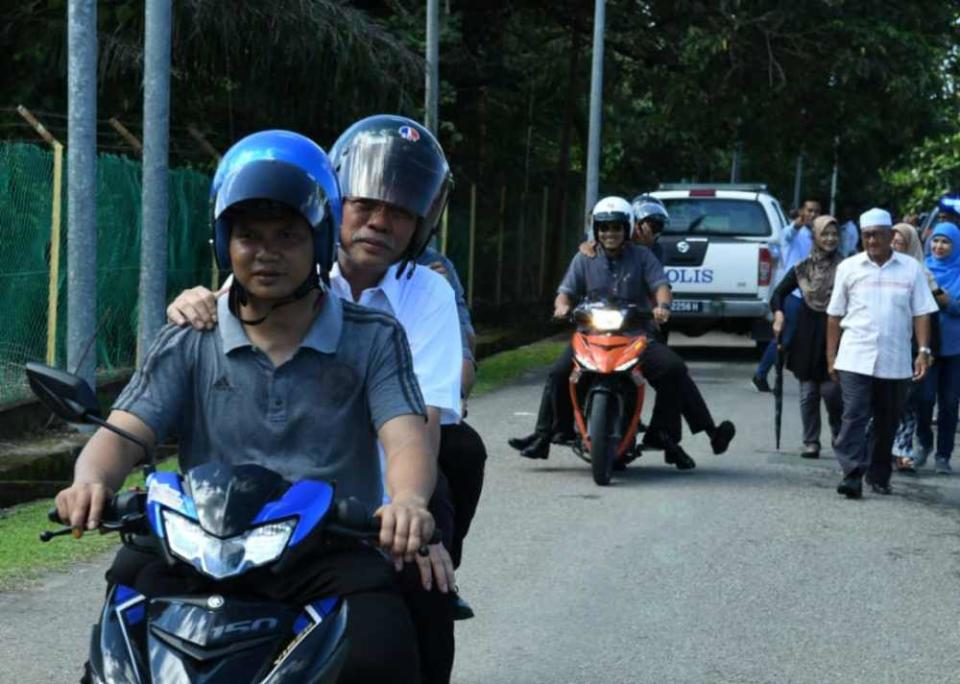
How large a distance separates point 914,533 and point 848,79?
1709 centimetres

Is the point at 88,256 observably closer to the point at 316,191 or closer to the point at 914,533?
the point at 914,533

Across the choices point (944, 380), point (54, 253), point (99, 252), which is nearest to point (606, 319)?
point (944, 380)

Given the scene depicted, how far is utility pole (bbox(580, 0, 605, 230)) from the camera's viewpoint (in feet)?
85.7

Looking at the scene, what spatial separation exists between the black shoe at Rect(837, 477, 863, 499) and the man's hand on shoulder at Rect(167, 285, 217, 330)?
25.9 feet

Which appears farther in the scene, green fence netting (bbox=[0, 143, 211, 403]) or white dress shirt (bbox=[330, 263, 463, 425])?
green fence netting (bbox=[0, 143, 211, 403])

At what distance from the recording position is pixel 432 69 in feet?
62.7

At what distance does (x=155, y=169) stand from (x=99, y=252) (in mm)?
3543

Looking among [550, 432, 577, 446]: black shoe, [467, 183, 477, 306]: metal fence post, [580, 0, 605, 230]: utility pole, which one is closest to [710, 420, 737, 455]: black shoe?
[550, 432, 577, 446]: black shoe

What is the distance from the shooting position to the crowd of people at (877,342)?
1143cm

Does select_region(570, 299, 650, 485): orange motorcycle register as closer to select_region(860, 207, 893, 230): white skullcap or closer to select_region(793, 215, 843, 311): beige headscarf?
select_region(860, 207, 893, 230): white skullcap

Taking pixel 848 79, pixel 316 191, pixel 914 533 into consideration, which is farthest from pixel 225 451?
pixel 848 79

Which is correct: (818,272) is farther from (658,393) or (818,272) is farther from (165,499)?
(165,499)

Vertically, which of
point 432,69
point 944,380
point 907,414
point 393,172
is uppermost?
point 432,69

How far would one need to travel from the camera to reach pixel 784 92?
90.2ft
